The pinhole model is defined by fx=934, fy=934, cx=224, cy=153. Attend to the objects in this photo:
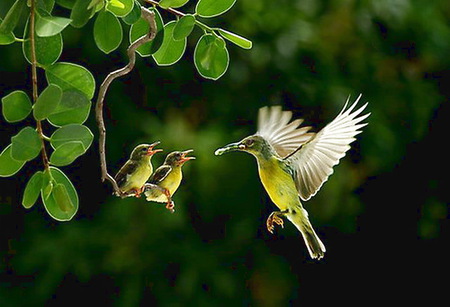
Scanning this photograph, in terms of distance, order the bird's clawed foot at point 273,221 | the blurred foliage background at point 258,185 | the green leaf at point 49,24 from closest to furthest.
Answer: the green leaf at point 49,24, the bird's clawed foot at point 273,221, the blurred foliage background at point 258,185

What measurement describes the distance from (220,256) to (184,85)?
1.72 ft

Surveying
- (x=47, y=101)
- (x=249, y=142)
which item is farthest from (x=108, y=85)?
(x=249, y=142)

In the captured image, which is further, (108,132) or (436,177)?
(436,177)

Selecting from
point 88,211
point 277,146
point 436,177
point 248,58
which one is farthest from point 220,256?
point 277,146

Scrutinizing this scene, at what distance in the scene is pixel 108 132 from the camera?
254cm

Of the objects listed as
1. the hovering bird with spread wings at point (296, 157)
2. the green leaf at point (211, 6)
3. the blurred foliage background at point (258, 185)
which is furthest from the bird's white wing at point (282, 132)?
the blurred foliage background at point (258, 185)

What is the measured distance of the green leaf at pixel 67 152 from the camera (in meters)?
0.50

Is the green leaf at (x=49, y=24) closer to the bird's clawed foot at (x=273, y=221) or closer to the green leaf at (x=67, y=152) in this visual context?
the green leaf at (x=67, y=152)

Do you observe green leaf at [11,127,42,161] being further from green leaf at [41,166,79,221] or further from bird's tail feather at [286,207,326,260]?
bird's tail feather at [286,207,326,260]

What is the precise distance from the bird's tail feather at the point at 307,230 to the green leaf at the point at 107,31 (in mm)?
161

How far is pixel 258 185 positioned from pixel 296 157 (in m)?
1.94

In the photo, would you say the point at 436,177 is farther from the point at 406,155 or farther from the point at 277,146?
the point at 277,146

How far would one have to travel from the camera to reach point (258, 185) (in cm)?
259

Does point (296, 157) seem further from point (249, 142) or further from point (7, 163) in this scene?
point (7, 163)
